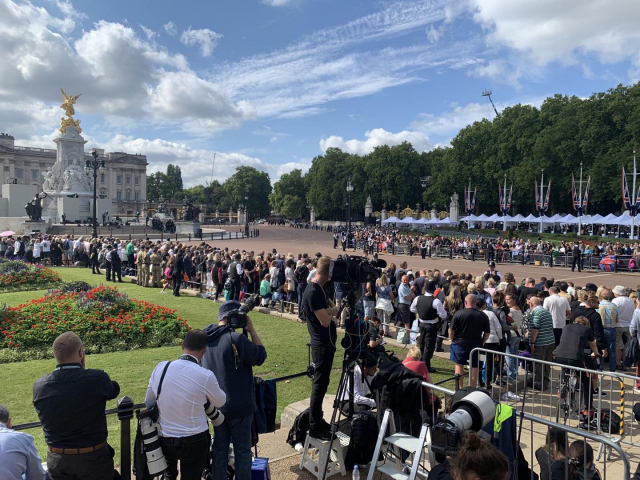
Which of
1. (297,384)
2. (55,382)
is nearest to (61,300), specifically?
(297,384)

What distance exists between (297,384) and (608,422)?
4.70m

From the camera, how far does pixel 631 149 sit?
43.0 m

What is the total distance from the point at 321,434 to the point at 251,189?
115606 millimetres

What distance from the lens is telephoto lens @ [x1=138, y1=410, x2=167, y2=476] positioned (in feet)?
11.6

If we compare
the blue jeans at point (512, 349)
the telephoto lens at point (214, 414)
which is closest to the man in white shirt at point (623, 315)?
the blue jeans at point (512, 349)

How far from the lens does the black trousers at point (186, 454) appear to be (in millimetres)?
3598

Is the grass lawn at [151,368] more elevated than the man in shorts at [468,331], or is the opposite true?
the man in shorts at [468,331]

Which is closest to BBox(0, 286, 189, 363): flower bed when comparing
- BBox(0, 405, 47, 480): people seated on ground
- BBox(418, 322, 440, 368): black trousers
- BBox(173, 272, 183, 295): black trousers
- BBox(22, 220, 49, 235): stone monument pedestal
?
BBox(173, 272, 183, 295): black trousers

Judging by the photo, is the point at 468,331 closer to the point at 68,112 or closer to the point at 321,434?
the point at 321,434

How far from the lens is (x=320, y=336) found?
5.00m

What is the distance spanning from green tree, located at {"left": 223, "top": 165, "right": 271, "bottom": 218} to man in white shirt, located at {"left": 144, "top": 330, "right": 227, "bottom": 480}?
113702 mm

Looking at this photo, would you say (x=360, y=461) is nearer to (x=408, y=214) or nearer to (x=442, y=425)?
(x=442, y=425)

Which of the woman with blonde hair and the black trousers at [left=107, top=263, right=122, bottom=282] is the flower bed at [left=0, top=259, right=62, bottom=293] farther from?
the woman with blonde hair

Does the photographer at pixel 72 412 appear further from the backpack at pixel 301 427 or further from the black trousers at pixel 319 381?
the backpack at pixel 301 427
